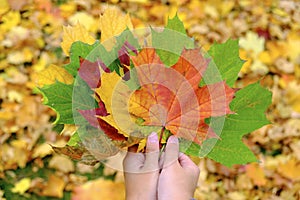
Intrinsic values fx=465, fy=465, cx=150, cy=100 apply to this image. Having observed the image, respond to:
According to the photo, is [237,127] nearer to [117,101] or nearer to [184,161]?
[184,161]

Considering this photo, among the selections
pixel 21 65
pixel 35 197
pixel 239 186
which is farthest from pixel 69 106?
pixel 21 65

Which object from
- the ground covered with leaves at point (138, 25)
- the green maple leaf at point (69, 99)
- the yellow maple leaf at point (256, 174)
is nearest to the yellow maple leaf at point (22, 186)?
the ground covered with leaves at point (138, 25)

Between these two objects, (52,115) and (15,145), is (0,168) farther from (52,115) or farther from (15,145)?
(52,115)

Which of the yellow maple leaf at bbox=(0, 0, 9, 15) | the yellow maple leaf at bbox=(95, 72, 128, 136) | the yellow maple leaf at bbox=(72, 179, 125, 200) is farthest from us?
the yellow maple leaf at bbox=(0, 0, 9, 15)

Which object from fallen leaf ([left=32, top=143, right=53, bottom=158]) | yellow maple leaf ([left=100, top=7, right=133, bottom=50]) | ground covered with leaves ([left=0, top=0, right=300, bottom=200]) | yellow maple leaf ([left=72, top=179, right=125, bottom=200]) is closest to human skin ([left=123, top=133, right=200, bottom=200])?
yellow maple leaf ([left=100, top=7, right=133, bottom=50])

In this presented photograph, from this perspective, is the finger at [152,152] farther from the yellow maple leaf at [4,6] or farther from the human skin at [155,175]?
the yellow maple leaf at [4,6]

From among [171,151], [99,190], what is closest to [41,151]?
[99,190]

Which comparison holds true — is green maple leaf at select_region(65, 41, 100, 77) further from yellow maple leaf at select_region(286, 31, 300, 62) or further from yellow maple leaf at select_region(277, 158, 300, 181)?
yellow maple leaf at select_region(286, 31, 300, 62)
